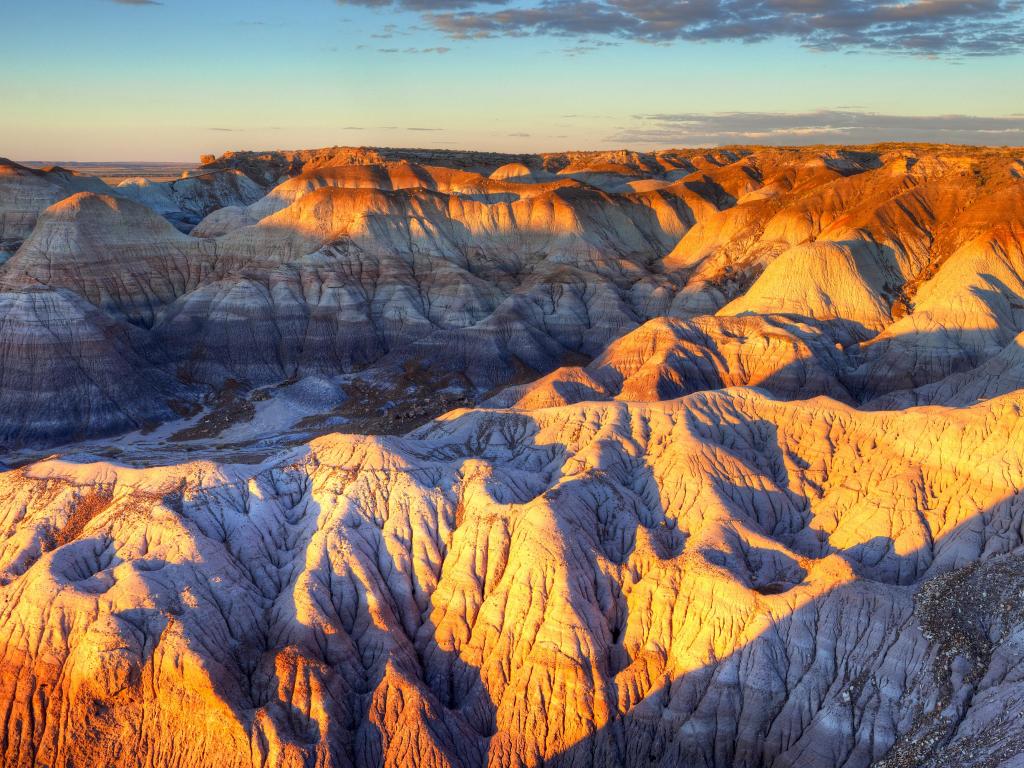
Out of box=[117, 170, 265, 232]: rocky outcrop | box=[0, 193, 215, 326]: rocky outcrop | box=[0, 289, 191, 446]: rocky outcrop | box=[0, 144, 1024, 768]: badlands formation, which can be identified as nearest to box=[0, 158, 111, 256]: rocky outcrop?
box=[117, 170, 265, 232]: rocky outcrop

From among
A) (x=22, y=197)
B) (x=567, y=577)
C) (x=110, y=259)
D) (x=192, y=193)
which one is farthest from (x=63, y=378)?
(x=192, y=193)

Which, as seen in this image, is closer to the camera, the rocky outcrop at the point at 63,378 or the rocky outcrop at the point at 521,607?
the rocky outcrop at the point at 521,607

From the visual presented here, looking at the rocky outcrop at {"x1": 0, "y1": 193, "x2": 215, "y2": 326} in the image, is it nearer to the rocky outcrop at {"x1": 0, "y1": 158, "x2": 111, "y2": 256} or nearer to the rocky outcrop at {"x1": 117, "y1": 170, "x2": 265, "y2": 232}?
the rocky outcrop at {"x1": 0, "y1": 158, "x2": 111, "y2": 256}

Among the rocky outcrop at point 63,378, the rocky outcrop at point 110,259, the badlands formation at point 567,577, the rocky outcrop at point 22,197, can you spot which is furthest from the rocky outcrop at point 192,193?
the badlands formation at point 567,577

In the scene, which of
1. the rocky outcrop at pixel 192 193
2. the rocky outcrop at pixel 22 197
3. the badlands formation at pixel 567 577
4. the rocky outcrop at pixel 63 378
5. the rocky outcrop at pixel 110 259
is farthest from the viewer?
the rocky outcrop at pixel 192 193

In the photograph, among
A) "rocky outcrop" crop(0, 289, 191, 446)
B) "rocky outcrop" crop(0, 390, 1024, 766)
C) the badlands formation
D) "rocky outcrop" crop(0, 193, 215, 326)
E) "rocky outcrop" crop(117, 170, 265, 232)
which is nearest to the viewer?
"rocky outcrop" crop(0, 390, 1024, 766)

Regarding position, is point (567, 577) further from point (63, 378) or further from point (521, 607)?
point (63, 378)

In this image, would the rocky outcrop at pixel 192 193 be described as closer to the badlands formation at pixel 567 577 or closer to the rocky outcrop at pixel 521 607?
the badlands formation at pixel 567 577

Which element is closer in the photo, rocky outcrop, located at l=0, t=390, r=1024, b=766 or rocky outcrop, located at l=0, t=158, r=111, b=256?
rocky outcrop, located at l=0, t=390, r=1024, b=766

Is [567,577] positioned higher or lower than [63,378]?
higher

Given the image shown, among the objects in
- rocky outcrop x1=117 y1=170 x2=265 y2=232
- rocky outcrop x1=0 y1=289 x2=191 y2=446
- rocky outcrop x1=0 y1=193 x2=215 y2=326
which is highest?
rocky outcrop x1=117 y1=170 x2=265 y2=232

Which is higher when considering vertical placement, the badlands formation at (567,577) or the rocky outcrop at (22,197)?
the rocky outcrop at (22,197)

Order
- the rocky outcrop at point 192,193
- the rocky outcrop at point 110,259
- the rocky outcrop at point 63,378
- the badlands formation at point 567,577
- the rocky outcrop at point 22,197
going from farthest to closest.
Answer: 1. the rocky outcrop at point 192,193
2. the rocky outcrop at point 22,197
3. the rocky outcrop at point 110,259
4. the rocky outcrop at point 63,378
5. the badlands formation at point 567,577

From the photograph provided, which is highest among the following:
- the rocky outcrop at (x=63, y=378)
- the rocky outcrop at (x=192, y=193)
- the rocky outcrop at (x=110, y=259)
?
the rocky outcrop at (x=192, y=193)
